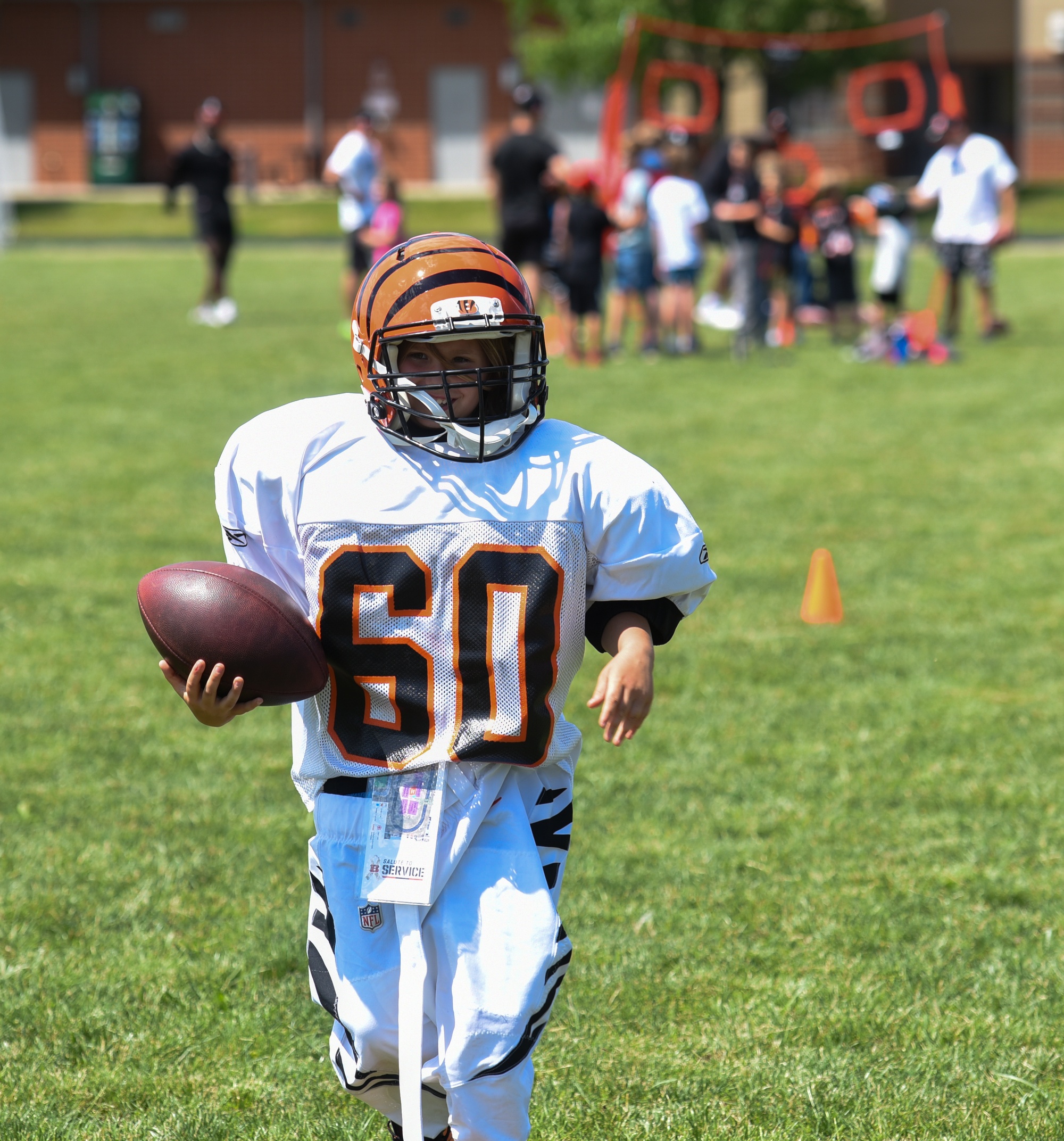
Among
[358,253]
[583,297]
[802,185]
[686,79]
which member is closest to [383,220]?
[358,253]

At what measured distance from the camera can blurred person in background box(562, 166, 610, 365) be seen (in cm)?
1362

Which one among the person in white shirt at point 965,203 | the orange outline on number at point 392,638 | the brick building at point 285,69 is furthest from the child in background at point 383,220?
the brick building at point 285,69

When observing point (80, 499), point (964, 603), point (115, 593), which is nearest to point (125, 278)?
point (80, 499)

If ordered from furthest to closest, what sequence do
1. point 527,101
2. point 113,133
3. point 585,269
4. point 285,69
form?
point 113,133, point 285,69, point 527,101, point 585,269

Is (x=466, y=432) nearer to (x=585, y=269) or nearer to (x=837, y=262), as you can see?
(x=585, y=269)

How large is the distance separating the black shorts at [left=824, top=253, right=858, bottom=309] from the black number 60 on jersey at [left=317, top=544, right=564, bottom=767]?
1416cm

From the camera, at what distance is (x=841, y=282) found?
1619 centimetres

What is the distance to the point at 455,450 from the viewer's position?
256 centimetres

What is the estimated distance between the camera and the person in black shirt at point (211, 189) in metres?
16.3

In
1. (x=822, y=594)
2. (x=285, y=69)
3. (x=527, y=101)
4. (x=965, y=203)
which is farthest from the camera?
(x=285, y=69)

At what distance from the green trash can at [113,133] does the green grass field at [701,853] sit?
3632cm

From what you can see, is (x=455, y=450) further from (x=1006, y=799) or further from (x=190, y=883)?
(x=1006, y=799)

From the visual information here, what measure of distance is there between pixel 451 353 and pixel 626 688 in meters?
0.62

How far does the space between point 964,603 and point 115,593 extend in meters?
3.69
